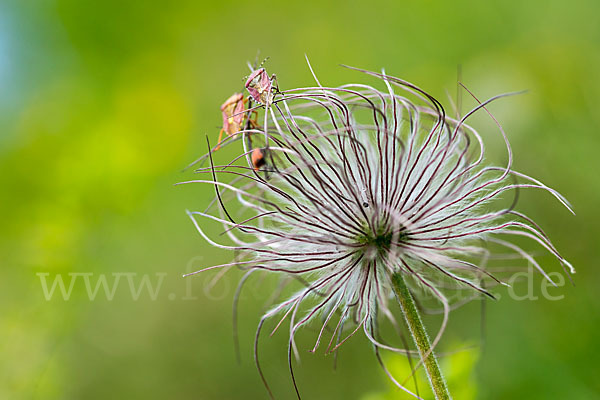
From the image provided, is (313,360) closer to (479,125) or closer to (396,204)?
(479,125)

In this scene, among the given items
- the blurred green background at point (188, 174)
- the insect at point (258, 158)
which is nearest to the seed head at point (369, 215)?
the insect at point (258, 158)

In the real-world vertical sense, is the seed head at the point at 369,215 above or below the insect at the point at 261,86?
below

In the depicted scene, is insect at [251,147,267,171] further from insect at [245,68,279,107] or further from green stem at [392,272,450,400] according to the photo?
green stem at [392,272,450,400]

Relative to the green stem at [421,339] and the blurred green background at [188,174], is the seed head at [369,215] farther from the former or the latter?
the blurred green background at [188,174]

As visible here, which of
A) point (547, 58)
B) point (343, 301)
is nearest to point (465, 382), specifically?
point (343, 301)

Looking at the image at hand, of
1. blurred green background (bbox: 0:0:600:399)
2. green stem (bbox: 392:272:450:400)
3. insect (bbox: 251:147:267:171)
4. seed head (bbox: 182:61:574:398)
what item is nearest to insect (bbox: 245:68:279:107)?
seed head (bbox: 182:61:574:398)

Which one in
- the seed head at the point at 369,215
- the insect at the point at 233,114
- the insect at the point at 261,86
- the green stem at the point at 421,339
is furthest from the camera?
the insect at the point at 233,114

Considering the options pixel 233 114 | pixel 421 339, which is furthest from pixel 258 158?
pixel 421 339

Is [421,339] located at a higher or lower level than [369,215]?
lower

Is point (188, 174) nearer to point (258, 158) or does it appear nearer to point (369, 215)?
point (258, 158)
